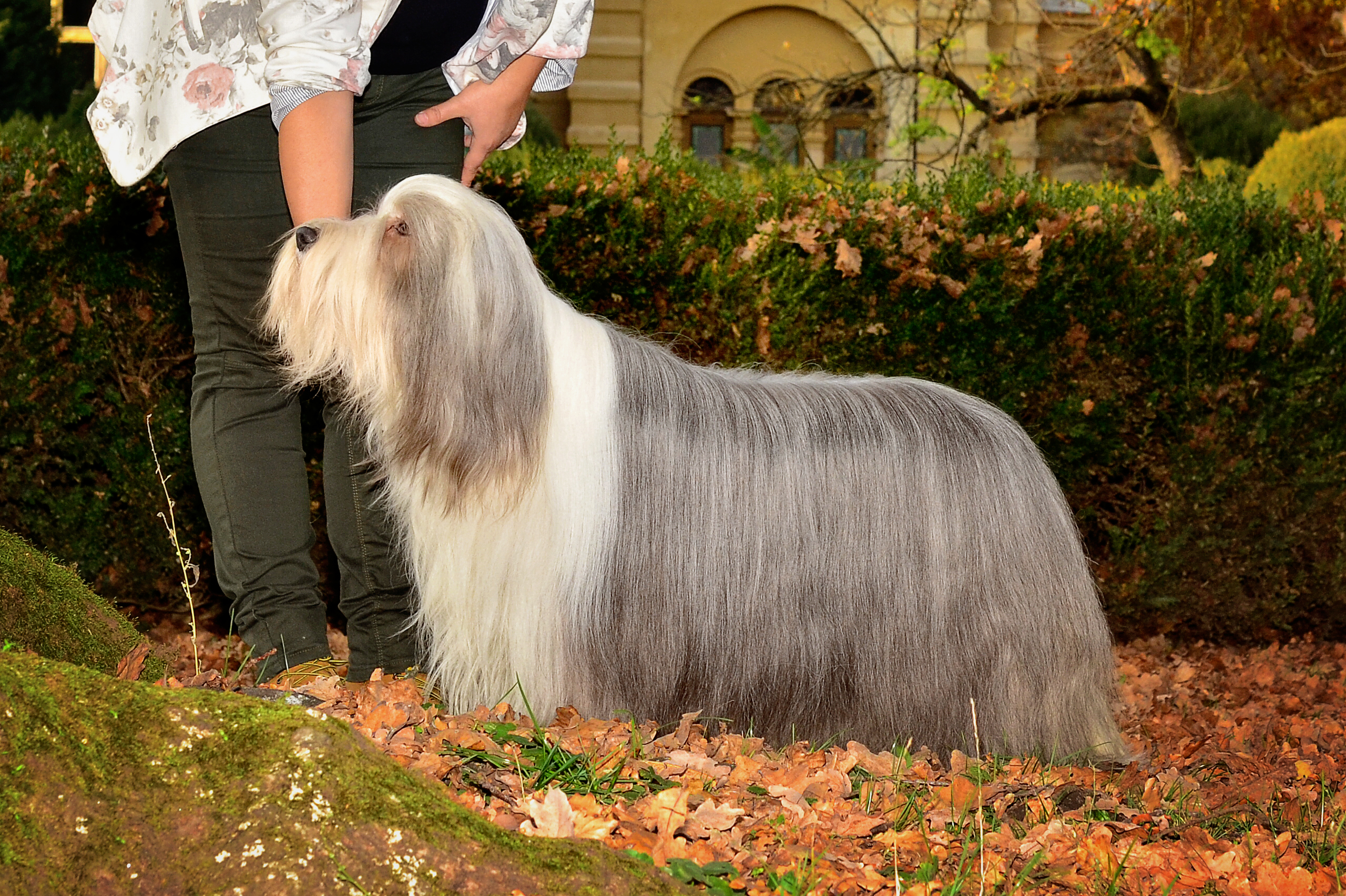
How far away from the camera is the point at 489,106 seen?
11.4 feet

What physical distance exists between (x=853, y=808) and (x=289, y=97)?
2080mm

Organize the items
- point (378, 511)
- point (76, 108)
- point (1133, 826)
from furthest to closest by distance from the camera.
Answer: point (76, 108)
point (378, 511)
point (1133, 826)

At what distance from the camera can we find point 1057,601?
349cm

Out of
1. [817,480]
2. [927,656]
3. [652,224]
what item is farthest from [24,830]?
[652,224]

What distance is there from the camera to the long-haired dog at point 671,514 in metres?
2.99

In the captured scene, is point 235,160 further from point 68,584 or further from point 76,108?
point 76,108

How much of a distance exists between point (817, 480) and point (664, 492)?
0.41m

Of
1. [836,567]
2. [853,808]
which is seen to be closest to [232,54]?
[836,567]

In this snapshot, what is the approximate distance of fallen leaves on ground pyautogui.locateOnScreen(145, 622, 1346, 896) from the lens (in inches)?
86.7

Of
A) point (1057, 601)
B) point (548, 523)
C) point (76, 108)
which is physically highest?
point (76, 108)

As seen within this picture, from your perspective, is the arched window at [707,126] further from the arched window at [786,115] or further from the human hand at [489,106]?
the human hand at [489,106]

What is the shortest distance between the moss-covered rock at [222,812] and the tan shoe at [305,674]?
120 cm

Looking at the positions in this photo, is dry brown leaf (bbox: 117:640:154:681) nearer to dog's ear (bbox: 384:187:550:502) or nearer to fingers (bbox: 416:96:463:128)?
dog's ear (bbox: 384:187:550:502)

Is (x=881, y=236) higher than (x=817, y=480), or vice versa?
(x=881, y=236)
